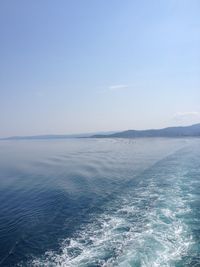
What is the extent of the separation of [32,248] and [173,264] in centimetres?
703

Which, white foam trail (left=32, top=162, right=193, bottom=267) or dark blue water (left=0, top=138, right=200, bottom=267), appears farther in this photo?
dark blue water (left=0, top=138, right=200, bottom=267)

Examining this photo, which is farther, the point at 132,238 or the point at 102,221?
the point at 102,221

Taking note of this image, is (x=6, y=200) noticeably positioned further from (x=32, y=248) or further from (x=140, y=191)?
(x=140, y=191)

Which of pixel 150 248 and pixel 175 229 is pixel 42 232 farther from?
pixel 175 229

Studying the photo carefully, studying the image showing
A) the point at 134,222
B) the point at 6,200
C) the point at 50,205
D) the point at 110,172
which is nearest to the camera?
the point at 134,222

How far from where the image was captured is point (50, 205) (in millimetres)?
19422

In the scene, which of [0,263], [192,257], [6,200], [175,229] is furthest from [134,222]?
[6,200]

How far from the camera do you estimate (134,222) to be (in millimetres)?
15422

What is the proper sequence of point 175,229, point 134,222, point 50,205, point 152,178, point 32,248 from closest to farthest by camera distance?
point 32,248, point 175,229, point 134,222, point 50,205, point 152,178

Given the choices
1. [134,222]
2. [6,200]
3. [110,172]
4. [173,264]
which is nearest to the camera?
[173,264]

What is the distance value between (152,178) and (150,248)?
16.1 meters

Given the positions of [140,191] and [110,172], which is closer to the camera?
[140,191]

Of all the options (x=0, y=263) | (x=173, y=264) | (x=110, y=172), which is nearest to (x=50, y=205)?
(x=0, y=263)

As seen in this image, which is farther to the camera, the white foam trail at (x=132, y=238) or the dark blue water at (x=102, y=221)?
the dark blue water at (x=102, y=221)
